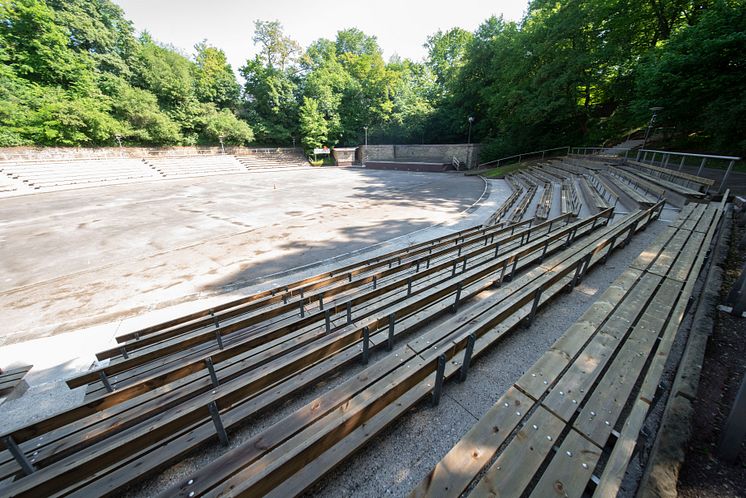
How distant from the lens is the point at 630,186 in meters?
11.0

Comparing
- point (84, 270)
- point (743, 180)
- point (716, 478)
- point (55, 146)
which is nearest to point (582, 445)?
point (716, 478)

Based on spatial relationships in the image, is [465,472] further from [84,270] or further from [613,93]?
[613,93]

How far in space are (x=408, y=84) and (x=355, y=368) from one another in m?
49.9

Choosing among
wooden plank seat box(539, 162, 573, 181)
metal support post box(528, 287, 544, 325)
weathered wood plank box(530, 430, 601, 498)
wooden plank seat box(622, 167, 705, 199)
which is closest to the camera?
weathered wood plank box(530, 430, 601, 498)

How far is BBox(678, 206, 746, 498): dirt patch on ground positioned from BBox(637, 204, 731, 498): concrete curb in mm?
158

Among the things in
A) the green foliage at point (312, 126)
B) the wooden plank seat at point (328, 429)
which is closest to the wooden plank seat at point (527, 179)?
the wooden plank seat at point (328, 429)

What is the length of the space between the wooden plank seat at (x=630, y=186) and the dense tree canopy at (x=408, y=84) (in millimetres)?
4564

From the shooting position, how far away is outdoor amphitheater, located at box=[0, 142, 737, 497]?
173 centimetres

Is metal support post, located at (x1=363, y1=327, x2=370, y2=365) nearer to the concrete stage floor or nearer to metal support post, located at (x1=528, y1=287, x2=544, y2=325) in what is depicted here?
metal support post, located at (x1=528, y1=287, x2=544, y2=325)

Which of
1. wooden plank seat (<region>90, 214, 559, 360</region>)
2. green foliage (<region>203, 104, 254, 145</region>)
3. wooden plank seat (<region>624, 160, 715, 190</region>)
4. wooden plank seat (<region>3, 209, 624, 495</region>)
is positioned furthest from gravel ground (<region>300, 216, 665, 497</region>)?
green foliage (<region>203, 104, 254, 145</region>)

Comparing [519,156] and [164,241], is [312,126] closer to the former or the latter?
[519,156]

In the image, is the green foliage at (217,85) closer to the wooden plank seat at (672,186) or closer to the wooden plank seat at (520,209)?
the wooden plank seat at (520,209)

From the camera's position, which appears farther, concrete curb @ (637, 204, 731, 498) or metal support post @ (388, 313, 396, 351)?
metal support post @ (388, 313, 396, 351)

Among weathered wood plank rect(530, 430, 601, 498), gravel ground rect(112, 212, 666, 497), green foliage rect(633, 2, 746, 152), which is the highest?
green foliage rect(633, 2, 746, 152)
